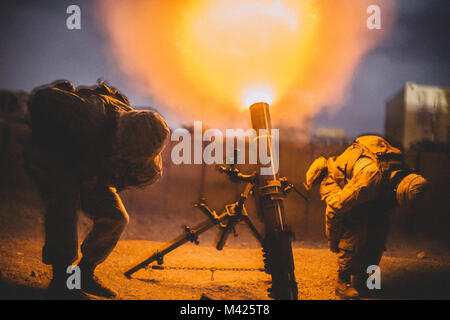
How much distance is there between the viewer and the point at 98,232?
247cm

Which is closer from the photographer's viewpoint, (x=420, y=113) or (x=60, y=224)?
(x=60, y=224)

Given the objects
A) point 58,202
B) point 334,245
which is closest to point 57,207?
point 58,202

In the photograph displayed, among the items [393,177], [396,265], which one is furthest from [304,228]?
[393,177]

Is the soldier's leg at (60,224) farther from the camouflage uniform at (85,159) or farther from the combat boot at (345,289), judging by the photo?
the combat boot at (345,289)

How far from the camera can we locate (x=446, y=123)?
1530 cm

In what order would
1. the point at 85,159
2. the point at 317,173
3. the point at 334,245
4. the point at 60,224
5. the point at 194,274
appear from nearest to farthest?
the point at 60,224
the point at 85,159
the point at 334,245
the point at 317,173
the point at 194,274

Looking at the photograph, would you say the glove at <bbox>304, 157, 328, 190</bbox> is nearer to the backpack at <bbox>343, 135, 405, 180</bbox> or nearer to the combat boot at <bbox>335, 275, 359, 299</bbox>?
the backpack at <bbox>343, 135, 405, 180</bbox>

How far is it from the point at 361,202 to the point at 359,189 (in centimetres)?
14

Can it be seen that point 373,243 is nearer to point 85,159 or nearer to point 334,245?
point 334,245

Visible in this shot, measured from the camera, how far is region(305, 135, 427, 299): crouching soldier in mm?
2623

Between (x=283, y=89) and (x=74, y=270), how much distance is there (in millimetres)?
3942

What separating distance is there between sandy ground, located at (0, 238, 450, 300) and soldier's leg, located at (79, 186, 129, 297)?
12.8 inches

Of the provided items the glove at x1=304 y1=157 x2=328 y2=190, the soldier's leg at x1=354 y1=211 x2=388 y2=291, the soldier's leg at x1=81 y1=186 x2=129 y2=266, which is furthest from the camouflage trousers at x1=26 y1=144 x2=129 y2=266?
the soldier's leg at x1=354 y1=211 x2=388 y2=291

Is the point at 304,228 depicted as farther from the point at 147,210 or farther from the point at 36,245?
the point at 36,245
